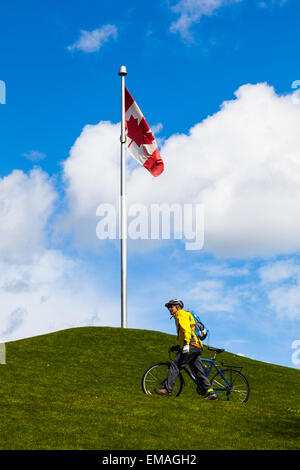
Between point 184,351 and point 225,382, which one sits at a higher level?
point 184,351

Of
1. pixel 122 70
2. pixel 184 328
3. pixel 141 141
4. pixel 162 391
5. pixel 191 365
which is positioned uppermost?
pixel 122 70

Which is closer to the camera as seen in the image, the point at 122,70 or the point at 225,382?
the point at 225,382

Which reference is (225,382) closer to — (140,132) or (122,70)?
(140,132)

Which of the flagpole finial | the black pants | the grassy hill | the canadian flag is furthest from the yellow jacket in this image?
the flagpole finial

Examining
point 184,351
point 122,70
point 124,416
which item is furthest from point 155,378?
point 122,70

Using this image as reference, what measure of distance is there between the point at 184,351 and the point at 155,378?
5.10ft

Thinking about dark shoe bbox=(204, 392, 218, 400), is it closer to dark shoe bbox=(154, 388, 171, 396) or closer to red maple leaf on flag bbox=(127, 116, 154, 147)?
dark shoe bbox=(154, 388, 171, 396)

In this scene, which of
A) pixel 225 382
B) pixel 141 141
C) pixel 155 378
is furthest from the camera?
pixel 141 141

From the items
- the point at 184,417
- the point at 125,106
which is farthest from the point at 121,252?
the point at 184,417

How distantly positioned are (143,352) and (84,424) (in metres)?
14.0

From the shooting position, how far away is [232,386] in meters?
15.7

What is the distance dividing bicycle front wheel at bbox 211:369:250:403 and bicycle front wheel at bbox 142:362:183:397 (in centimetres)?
130

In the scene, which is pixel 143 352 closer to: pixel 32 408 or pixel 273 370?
pixel 273 370

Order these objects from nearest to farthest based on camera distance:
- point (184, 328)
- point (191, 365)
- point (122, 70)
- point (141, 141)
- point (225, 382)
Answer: point (184, 328) < point (191, 365) < point (225, 382) < point (141, 141) < point (122, 70)
